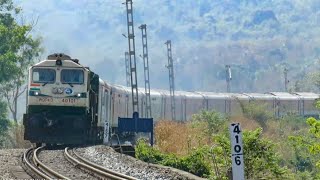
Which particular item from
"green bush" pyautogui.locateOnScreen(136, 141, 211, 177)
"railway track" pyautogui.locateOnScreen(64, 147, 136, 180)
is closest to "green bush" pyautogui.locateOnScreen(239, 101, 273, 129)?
"green bush" pyautogui.locateOnScreen(136, 141, 211, 177)

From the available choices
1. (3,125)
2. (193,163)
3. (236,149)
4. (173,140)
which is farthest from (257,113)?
(236,149)

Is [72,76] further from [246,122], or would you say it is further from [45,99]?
[246,122]

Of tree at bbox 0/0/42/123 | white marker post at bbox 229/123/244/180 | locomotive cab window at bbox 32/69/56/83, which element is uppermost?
tree at bbox 0/0/42/123

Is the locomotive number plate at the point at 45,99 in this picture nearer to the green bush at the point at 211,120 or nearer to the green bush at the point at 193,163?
the green bush at the point at 193,163

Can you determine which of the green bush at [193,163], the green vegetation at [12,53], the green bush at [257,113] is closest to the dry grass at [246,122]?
the green bush at [257,113]

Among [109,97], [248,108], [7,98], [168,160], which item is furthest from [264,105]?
[168,160]

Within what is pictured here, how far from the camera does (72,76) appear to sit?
24.0 meters

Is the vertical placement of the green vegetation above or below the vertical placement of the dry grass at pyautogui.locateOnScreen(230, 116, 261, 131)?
above

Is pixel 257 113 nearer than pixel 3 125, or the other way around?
pixel 3 125

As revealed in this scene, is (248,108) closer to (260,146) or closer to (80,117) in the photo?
(80,117)

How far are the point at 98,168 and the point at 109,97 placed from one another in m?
15.9

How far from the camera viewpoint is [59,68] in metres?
24.0

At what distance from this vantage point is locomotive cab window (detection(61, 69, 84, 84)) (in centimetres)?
2395

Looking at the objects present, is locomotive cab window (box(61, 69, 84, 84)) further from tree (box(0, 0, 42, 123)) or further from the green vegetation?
tree (box(0, 0, 42, 123))
